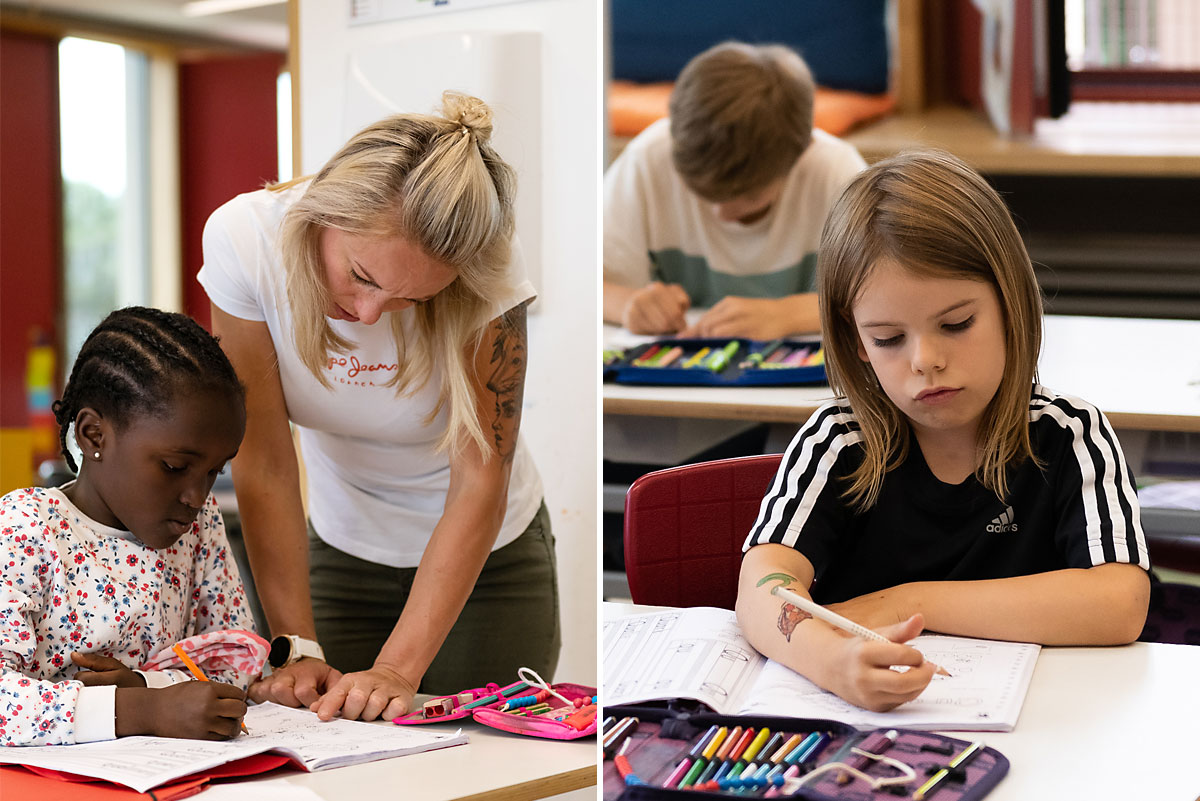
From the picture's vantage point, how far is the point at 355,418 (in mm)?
1125

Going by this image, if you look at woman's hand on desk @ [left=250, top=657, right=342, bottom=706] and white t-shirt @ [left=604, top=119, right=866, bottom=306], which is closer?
white t-shirt @ [left=604, top=119, right=866, bottom=306]

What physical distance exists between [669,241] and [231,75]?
4094mm

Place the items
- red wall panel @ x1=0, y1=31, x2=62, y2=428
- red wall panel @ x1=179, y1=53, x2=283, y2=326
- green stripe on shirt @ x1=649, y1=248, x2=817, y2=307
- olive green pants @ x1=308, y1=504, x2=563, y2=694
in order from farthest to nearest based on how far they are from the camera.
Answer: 1. red wall panel @ x1=179, y1=53, x2=283, y2=326
2. red wall panel @ x1=0, y1=31, x2=62, y2=428
3. olive green pants @ x1=308, y1=504, x2=563, y2=694
4. green stripe on shirt @ x1=649, y1=248, x2=817, y2=307

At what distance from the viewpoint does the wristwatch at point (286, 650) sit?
1.00m

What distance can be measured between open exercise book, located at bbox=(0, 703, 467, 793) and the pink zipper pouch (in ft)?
0.10

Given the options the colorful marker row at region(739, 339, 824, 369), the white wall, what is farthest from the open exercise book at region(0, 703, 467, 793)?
the white wall

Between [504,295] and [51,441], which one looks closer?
[504,295]

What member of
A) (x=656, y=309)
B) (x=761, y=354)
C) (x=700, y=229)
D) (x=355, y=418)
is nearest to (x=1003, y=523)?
(x=761, y=354)

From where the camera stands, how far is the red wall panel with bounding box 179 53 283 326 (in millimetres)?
4547

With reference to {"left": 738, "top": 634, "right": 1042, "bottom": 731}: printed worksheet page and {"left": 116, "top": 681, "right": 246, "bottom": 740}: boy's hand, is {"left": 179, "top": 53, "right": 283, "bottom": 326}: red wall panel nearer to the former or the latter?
{"left": 116, "top": 681, "right": 246, "bottom": 740}: boy's hand

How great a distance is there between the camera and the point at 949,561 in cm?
59

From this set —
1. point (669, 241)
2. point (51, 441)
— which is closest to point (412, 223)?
point (669, 241)

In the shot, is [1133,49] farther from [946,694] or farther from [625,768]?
[625,768]

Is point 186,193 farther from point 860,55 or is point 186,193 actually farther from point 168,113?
point 860,55
